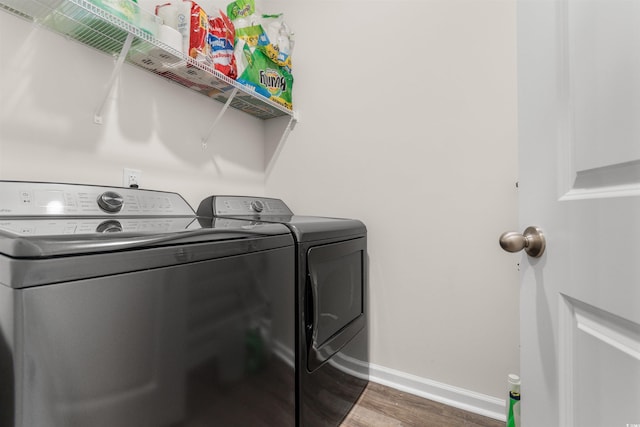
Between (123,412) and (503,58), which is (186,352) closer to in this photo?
(123,412)

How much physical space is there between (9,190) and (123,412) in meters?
0.82

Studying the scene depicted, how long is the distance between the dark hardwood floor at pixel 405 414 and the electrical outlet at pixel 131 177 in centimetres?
150

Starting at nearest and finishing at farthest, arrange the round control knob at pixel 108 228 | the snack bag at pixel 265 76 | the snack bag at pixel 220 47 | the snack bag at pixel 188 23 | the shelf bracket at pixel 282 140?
1. the round control knob at pixel 108 228
2. the snack bag at pixel 188 23
3. the snack bag at pixel 220 47
4. the snack bag at pixel 265 76
5. the shelf bracket at pixel 282 140

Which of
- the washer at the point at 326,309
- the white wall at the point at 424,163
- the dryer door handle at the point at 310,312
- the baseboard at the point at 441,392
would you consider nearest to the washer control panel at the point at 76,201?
the washer at the point at 326,309

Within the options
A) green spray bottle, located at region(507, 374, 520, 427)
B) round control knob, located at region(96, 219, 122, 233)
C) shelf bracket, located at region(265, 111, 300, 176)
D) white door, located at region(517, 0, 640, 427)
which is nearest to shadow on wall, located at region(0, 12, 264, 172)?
shelf bracket, located at region(265, 111, 300, 176)

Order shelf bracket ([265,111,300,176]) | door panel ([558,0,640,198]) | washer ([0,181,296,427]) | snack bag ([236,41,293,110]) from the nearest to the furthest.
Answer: door panel ([558,0,640,198])
washer ([0,181,296,427])
snack bag ([236,41,293,110])
shelf bracket ([265,111,300,176])

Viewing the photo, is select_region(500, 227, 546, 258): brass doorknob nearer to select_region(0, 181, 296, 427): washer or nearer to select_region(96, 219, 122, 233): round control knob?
select_region(0, 181, 296, 427): washer

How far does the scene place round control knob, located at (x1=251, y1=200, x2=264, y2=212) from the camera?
1704 mm

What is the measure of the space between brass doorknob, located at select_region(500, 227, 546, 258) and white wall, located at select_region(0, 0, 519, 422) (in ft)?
3.00

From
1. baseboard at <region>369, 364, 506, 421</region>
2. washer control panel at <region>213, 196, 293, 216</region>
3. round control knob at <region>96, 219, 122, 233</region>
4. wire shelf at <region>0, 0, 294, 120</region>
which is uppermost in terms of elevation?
wire shelf at <region>0, 0, 294, 120</region>

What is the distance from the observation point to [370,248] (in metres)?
1.75

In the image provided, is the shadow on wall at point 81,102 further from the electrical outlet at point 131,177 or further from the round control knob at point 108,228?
the round control knob at point 108,228

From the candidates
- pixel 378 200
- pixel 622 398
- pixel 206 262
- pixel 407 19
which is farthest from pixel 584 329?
pixel 407 19

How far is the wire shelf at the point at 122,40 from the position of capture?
101 centimetres
